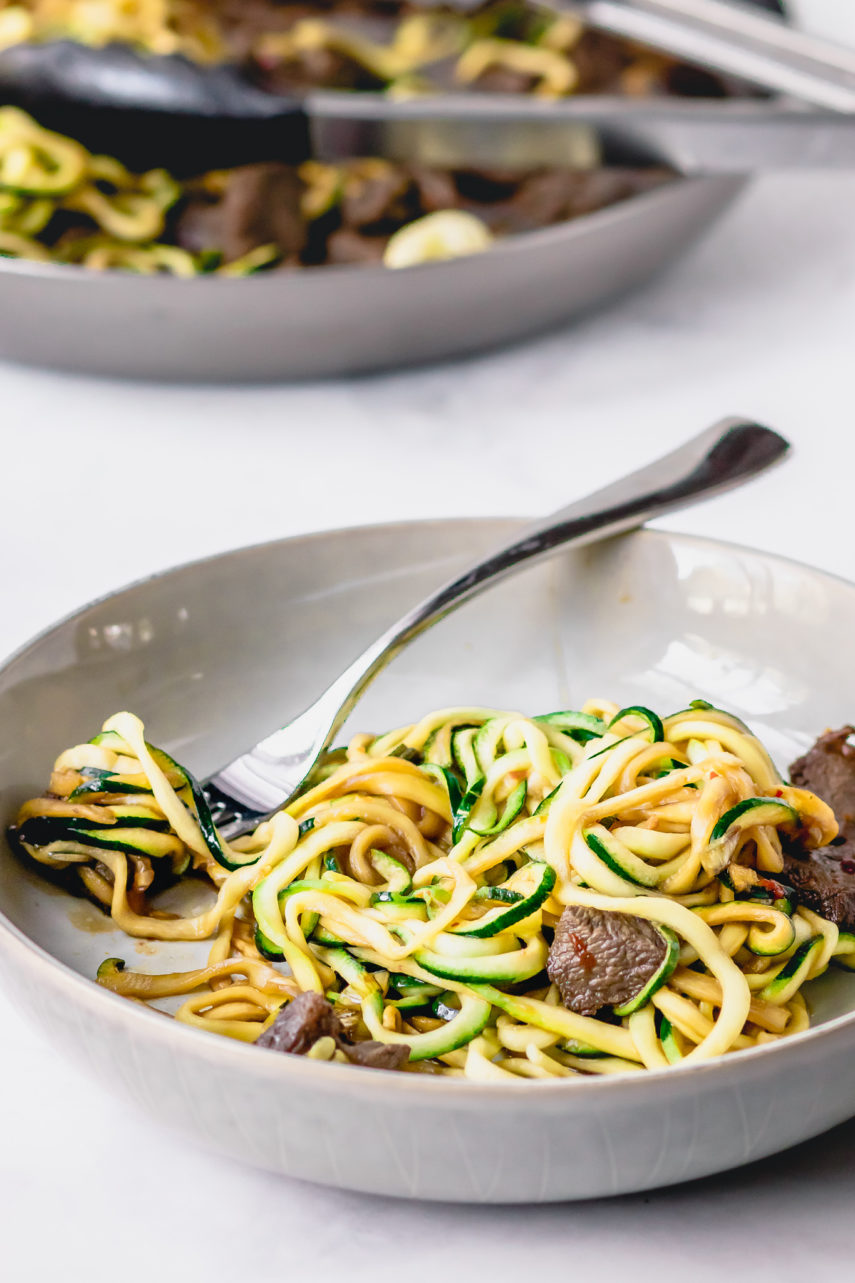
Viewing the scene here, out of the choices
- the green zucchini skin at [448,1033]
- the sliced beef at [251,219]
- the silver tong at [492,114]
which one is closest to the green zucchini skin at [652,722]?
the green zucchini skin at [448,1033]

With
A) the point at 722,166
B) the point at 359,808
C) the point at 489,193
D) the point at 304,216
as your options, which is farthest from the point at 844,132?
the point at 359,808

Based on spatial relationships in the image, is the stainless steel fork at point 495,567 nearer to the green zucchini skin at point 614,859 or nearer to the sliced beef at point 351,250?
the green zucchini skin at point 614,859

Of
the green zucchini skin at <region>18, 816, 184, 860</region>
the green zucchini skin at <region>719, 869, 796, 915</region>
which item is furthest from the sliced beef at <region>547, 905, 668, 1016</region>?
the green zucchini skin at <region>18, 816, 184, 860</region>

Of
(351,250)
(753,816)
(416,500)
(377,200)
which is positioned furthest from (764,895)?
(377,200)

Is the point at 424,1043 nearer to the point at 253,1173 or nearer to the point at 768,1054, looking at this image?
the point at 253,1173

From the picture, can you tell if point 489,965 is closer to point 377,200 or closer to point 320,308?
point 320,308

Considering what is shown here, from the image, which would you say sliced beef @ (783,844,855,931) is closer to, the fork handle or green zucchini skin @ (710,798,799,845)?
green zucchini skin @ (710,798,799,845)
